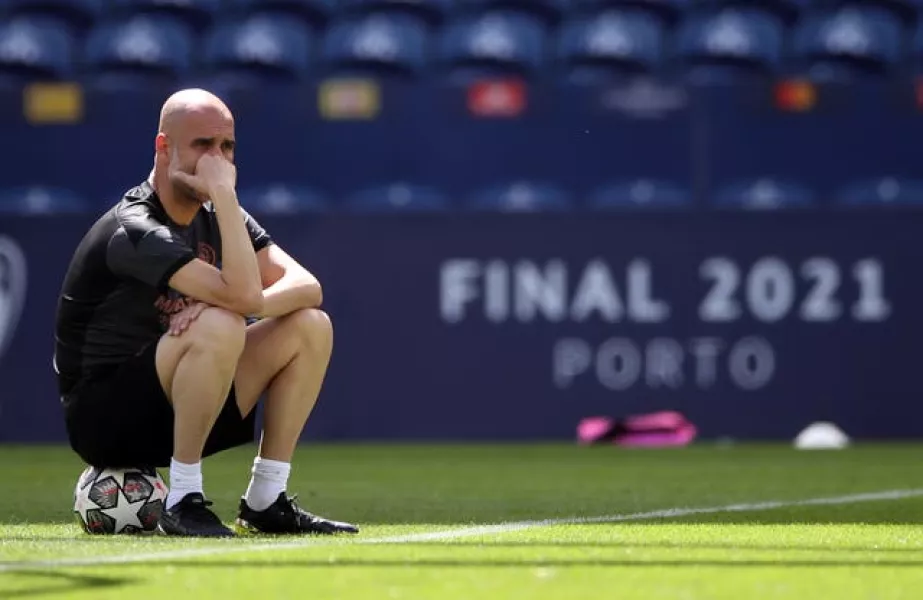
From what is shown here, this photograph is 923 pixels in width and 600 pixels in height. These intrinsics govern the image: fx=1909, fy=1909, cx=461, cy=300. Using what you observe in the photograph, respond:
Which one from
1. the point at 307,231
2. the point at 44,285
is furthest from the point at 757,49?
the point at 44,285

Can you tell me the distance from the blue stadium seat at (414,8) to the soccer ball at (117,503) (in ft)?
22.7

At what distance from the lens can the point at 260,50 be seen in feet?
36.3

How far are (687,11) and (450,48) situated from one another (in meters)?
1.42

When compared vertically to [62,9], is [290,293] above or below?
below

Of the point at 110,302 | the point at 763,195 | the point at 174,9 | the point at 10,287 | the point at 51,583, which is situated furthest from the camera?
the point at 174,9

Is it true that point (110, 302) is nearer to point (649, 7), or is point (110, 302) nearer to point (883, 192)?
point (883, 192)

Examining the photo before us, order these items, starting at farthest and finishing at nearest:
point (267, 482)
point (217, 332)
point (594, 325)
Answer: point (594, 325) < point (267, 482) < point (217, 332)

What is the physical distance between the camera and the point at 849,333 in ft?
31.4

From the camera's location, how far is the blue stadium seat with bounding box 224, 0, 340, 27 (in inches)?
446

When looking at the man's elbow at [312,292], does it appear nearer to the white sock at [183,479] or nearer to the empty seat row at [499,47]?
the white sock at [183,479]

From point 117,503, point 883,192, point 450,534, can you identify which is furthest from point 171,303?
point 883,192

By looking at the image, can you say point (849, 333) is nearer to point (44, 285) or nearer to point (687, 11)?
point (687, 11)

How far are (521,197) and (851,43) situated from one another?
2355mm

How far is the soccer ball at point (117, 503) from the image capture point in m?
4.68
